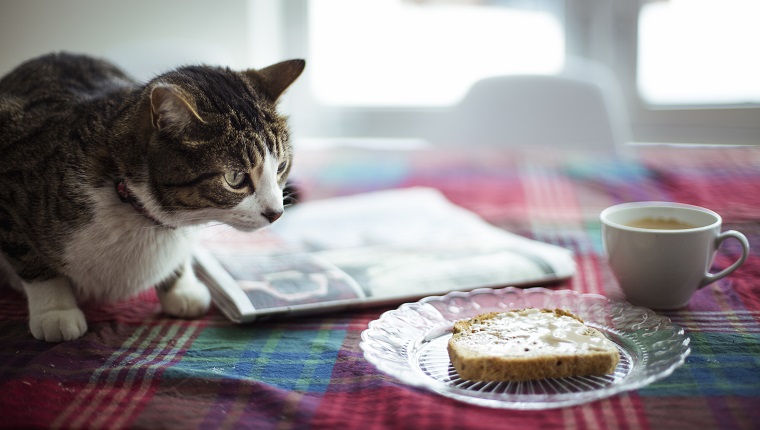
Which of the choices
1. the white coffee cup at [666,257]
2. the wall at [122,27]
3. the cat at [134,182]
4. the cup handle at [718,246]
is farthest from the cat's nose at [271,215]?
the wall at [122,27]

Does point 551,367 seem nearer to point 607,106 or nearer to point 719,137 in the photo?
point 607,106

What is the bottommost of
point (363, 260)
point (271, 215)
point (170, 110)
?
point (363, 260)

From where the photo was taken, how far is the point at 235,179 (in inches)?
30.5

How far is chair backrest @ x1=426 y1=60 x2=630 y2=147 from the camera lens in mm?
1949

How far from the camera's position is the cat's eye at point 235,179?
77 centimetres

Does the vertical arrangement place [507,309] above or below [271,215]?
below

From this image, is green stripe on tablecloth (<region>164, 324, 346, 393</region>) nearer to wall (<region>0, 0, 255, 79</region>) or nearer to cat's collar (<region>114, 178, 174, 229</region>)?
cat's collar (<region>114, 178, 174, 229</region>)

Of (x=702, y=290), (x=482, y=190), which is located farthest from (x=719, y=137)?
(x=702, y=290)

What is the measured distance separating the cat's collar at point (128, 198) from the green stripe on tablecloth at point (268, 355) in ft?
0.50

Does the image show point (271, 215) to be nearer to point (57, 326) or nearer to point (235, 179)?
point (235, 179)

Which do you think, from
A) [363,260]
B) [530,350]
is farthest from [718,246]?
[363,260]

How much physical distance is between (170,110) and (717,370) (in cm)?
61

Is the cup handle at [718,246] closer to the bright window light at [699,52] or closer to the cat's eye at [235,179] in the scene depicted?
the cat's eye at [235,179]

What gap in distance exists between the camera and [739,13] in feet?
7.30
